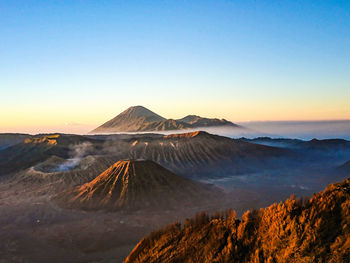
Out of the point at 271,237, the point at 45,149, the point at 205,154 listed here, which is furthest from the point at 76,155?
the point at 271,237

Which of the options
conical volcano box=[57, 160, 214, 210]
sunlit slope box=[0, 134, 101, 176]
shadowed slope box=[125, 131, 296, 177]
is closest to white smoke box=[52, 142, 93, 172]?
sunlit slope box=[0, 134, 101, 176]

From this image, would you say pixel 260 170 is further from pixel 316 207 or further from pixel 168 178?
pixel 316 207

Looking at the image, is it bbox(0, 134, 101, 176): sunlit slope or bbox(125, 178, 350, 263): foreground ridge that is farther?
bbox(0, 134, 101, 176): sunlit slope

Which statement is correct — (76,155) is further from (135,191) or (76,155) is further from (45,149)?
(135,191)

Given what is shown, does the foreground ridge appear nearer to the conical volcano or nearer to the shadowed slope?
the conical volcano

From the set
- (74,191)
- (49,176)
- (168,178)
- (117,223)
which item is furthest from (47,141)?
(117,223)

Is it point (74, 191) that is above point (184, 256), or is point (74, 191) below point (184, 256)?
below
